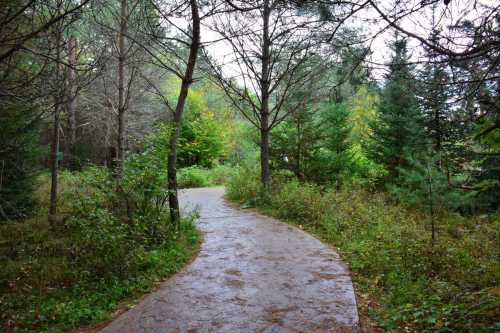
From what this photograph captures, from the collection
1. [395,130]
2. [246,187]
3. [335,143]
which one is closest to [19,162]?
[246,187]

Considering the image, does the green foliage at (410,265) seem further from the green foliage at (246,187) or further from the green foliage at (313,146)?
the green foliage at (313,146)

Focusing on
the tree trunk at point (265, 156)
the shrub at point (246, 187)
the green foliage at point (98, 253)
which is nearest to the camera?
the green foliage at point (98, 253)

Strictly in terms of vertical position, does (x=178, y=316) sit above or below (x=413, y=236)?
below

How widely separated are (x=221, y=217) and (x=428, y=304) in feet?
20.3

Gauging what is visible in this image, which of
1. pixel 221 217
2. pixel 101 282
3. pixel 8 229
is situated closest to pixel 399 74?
pixel 101 282

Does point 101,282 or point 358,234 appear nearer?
point 101,282

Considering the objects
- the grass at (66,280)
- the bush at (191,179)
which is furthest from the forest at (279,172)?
the bush at (191,179)

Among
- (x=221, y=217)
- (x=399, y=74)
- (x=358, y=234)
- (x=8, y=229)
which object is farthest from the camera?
(x=221, y=217)

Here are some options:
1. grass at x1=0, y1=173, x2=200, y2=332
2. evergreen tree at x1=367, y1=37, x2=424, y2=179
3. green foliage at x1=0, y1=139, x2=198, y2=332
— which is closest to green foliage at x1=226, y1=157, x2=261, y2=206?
green foliage at x1=0, y1=139, x2=198, y2=332

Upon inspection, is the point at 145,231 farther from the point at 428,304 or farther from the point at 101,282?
the point at 428,304

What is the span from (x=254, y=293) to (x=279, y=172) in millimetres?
9325

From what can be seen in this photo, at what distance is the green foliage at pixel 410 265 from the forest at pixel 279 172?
3 centimetres

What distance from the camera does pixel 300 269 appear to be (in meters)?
5.27

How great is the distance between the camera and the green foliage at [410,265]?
3367mm
